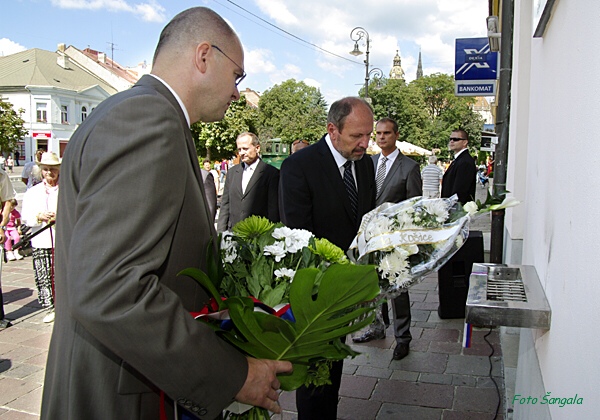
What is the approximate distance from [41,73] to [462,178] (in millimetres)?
57588

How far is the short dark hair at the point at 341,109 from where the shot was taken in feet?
11.4

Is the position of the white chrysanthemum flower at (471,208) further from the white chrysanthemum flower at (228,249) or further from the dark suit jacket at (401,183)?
the dark suit jacket at (401,183)

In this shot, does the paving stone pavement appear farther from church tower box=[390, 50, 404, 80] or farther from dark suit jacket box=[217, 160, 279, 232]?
church tower box=[390, 50, 404, 80]

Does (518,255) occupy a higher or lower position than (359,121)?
lower

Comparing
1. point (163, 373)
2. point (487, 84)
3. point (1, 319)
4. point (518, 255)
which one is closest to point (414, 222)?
point (163, 373)

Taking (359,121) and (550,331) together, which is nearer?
(550,331)

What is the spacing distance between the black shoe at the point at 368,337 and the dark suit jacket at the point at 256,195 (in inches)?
81.9

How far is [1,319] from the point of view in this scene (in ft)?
20.1

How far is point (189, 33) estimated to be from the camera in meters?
1.73

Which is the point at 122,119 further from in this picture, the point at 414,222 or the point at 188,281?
the point at 414,222

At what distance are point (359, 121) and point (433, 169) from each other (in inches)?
361

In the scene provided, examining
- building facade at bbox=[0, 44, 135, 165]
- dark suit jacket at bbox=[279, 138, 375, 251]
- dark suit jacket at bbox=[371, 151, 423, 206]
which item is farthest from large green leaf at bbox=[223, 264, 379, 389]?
building facade at bbox=[0, 44, 135, 165]

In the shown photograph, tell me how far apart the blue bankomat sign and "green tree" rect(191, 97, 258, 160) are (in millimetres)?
33305

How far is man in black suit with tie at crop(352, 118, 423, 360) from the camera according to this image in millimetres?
5191
